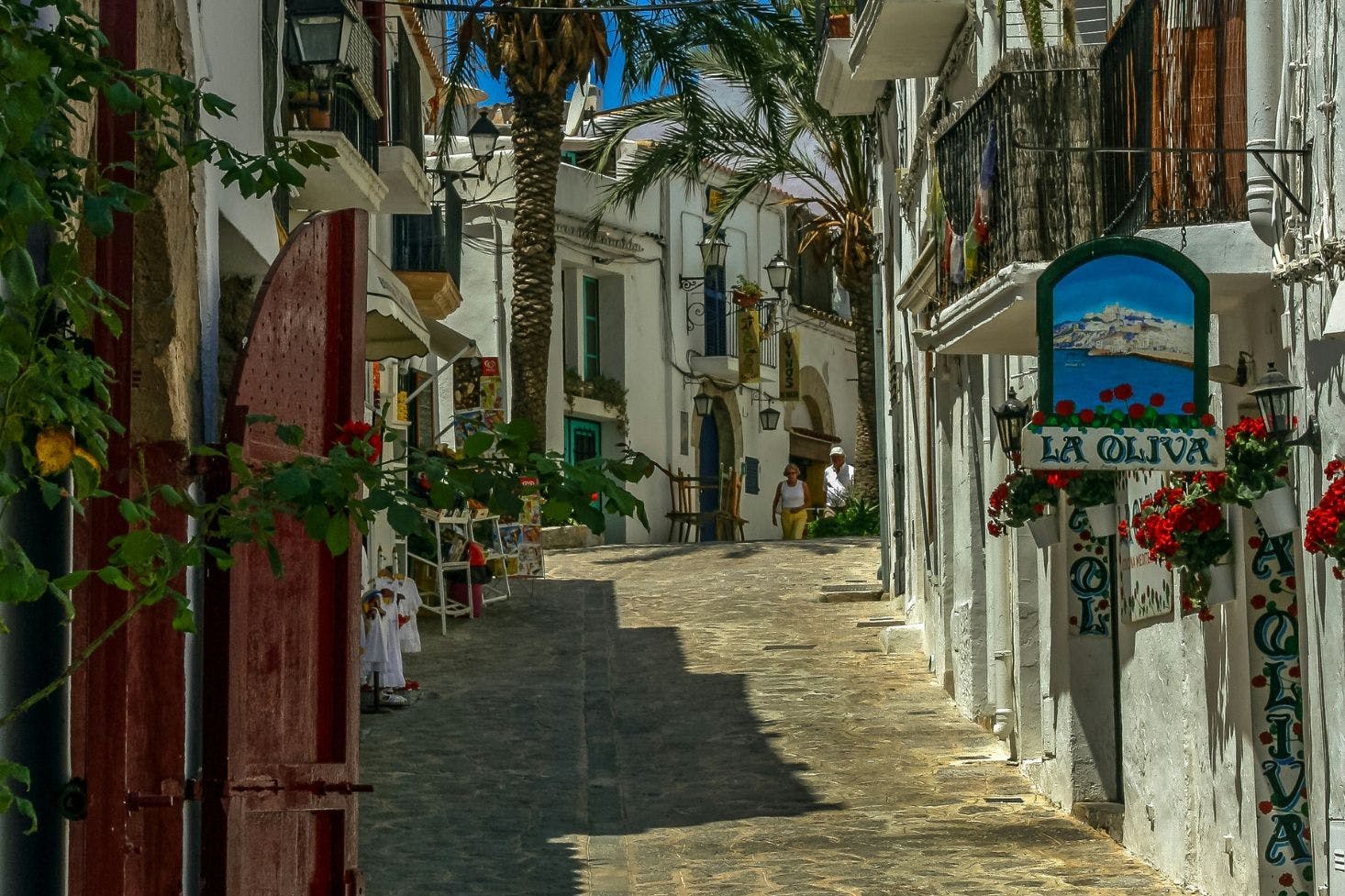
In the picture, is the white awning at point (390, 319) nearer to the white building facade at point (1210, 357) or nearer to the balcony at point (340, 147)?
the balcony at point (340, 147)

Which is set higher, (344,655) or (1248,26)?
(1248,26)

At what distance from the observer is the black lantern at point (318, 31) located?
12.2 m

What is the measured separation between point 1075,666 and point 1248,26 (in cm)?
506

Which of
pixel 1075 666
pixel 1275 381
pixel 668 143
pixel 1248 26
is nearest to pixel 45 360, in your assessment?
pixel 1275 381

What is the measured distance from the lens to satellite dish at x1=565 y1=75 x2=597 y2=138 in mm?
35628

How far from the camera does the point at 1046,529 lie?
11.5 metres

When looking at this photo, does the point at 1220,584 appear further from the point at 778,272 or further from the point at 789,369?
the point at 789,369

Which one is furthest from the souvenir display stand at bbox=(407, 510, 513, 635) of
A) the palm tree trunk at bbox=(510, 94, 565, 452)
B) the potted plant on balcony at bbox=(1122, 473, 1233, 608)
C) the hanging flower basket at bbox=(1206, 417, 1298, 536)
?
the hanging flower basket at bbox=(1206, 417, 1298, 536)

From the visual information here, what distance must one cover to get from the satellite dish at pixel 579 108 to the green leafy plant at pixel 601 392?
16.5 ft

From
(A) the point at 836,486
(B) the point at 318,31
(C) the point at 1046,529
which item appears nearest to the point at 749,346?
(A) the point at 836,486

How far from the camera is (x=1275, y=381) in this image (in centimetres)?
733

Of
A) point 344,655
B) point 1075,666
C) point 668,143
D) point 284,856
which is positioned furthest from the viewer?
point 668,143

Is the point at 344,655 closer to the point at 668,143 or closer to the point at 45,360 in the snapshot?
the point at 45,360

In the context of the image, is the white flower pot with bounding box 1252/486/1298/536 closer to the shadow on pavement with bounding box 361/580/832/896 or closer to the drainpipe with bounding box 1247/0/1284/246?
the drainpipe with bounding box 1247/0/1284/246
